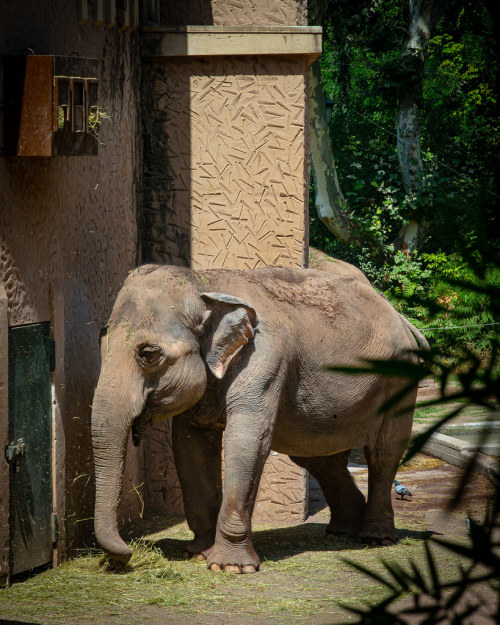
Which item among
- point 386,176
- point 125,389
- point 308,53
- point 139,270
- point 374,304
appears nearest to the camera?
point 125,389

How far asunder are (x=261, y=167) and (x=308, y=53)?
106cm

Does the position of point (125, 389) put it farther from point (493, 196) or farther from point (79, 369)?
point (493, 196)

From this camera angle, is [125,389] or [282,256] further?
[282,256]

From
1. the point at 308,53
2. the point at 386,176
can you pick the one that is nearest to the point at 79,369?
the point at 308,53

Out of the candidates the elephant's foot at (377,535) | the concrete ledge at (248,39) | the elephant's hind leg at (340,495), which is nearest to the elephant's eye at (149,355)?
the elephant's hind leg at (340,495)

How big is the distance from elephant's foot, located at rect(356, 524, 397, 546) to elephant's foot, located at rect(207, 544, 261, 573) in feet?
4.55

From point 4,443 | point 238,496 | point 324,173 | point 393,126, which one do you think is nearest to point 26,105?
point 4,443

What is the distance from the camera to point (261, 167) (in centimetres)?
920

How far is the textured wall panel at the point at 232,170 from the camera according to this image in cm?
916

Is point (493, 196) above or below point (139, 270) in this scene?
above

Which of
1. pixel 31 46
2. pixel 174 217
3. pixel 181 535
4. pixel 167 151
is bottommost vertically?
pixel 181 535

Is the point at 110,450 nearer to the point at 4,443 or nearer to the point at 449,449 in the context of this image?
the point at 4,443

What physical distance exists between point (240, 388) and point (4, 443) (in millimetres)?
1635

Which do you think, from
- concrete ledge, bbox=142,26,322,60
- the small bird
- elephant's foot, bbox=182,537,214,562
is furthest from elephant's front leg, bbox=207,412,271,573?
concrete ledge, bbox=142,26,322,60
